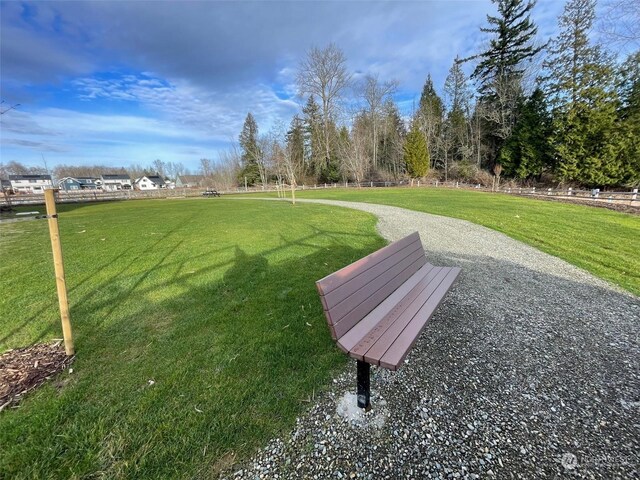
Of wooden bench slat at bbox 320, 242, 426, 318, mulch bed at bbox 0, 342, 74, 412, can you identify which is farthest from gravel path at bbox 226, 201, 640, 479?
mulch bed at bbox 0, 342, 74, 412

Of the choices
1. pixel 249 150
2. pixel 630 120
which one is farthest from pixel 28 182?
pixel 630 120

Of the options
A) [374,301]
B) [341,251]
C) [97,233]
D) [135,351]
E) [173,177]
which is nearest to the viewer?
[374,301]

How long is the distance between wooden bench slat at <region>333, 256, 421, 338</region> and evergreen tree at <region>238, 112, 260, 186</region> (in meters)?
62.4

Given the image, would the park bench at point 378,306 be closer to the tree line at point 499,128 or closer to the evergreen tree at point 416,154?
the tree line at point 499,128

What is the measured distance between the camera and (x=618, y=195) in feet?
62.3

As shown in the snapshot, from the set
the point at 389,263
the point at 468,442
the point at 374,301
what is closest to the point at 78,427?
the point at 374,301

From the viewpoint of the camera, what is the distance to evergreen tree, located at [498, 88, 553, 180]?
29.5 m

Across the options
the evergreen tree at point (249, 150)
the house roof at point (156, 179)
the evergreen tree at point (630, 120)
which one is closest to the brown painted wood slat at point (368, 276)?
the evergreen tree at point (630, 120)

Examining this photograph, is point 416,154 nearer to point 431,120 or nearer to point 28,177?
point 431,120

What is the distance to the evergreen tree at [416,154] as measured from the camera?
39250mm

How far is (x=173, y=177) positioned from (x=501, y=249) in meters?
123

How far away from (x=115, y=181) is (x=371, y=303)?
372 feet

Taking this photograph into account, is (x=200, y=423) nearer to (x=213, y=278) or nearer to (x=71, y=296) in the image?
(x=213, y=278)

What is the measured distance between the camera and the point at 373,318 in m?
2.82
